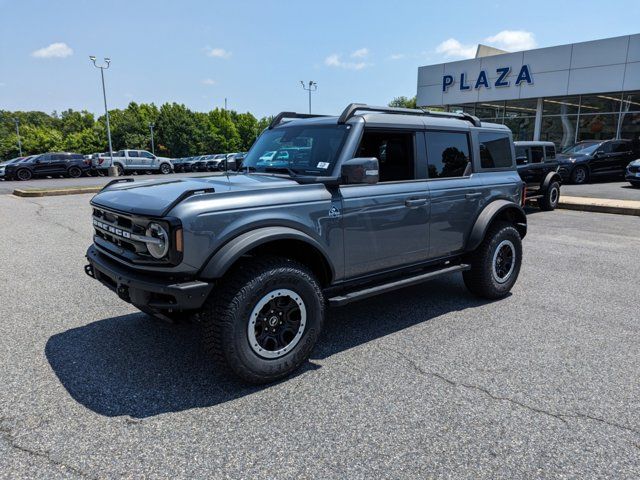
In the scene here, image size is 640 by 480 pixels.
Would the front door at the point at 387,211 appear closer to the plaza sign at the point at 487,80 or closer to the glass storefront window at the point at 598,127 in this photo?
the glass storefront window at the point at 598,127

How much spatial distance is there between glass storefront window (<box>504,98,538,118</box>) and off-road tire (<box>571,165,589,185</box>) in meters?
8.09

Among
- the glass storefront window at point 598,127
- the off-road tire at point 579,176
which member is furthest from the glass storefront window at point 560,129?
the off-road tire at point 579,176

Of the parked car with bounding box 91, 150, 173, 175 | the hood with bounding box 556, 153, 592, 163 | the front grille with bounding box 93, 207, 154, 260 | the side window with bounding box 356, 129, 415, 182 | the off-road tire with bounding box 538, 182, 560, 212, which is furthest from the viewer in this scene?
the parked car with bounding box 91, 150, 173, 175

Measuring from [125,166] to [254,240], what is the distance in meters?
31.9

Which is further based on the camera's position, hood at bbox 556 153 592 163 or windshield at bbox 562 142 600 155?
windshield at bbox 562 142 600 155

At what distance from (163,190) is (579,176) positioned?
18792mm

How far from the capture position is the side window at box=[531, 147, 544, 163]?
12094mm

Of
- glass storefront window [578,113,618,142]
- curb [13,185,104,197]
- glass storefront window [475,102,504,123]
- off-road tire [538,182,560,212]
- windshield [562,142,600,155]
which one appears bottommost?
curb [13,185,104,197]

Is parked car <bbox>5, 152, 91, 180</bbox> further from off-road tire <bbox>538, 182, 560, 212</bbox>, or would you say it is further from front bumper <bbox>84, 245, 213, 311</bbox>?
front bumper <bbox>84, 245, 213, 311</bbox>

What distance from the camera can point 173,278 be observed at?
116 inches

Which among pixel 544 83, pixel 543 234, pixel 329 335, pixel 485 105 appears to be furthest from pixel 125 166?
pixel 329 335

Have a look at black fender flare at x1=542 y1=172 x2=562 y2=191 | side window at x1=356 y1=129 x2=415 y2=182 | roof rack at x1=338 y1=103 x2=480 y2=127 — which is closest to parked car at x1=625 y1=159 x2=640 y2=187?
black fender flare at x1=542 y1=172 x2=562 y2=191

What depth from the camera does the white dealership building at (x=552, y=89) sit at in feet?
68.4

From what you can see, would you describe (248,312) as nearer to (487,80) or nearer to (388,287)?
(388,287)
